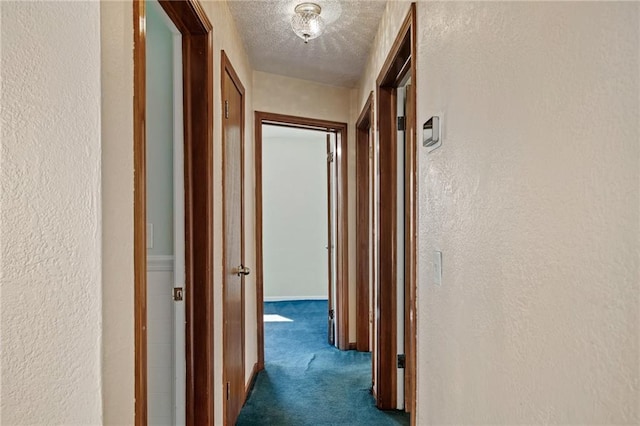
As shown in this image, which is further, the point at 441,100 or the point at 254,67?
the point at 254,67

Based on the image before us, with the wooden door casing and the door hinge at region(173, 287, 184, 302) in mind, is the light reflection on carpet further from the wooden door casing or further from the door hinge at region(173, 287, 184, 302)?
the door hinge at region(173, 287, 184, 302)

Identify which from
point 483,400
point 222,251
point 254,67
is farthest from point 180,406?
point 254,67

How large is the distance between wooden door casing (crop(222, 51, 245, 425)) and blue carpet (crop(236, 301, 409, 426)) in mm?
208

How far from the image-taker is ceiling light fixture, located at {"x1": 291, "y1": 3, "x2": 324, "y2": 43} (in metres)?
2.18

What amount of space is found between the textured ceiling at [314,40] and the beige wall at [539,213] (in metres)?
1.03

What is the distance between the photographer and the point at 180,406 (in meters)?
1.88

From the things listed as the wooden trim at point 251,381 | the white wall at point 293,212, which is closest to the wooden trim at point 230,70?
the wooden trim at point 251,381

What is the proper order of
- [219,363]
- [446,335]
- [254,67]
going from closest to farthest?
1. [446,335]
2. [219,363]
3. [254,67]

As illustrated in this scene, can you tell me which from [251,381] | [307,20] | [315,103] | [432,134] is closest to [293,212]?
[315,103]

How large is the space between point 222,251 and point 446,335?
1194 mm

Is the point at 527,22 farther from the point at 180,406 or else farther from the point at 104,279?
the point at 180,406

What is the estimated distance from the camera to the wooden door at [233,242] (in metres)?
2.18

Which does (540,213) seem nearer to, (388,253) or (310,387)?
(388,253)

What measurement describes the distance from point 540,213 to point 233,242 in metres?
1.88
